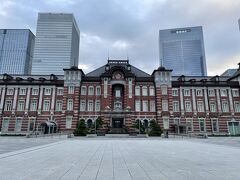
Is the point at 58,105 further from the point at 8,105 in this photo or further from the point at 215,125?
the point at 215,125

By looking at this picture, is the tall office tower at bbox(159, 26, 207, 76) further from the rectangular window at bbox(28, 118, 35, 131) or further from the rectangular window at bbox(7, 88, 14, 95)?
the rectangular window at bbox(7, 88, 14, 95)

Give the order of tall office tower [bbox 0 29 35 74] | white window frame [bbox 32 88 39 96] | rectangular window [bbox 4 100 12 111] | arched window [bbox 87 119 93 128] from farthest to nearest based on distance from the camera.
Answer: tall office tower [bbox 0 29 35 74]
white window frame [bbox 32 88 39 96]
rectangular window [bbox 4 100 12 111]
arched window [bbox 87 119 93 128]

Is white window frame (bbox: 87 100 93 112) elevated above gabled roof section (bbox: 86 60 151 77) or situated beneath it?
situated beneath

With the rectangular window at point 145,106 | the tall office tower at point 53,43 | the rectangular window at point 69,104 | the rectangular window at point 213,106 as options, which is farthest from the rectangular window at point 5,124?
the tall office tower at point 53,43

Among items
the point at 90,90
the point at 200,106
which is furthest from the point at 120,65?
the point at 200,106

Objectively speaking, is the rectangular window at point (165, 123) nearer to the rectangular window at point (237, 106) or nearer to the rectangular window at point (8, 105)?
the rectangular window at point (237, 106)

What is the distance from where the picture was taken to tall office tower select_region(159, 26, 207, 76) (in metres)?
130

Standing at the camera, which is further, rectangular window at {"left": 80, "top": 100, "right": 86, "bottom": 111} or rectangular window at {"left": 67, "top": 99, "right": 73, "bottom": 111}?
rectangular window at {"left": 80, "top": 100, "right": 86, "bottom": 111}

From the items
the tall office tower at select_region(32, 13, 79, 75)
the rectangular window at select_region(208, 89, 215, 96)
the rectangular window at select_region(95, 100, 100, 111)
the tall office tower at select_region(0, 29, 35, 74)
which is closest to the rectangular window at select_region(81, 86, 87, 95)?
the rectangular window at select_region(95, 100, 100, 111)

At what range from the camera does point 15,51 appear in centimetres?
11488

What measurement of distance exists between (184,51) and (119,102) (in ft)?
349

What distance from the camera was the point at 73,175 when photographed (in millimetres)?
5820

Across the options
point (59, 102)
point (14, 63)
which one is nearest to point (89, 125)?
point (59, 102)

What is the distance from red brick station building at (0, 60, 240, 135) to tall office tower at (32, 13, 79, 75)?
69.5 metres
